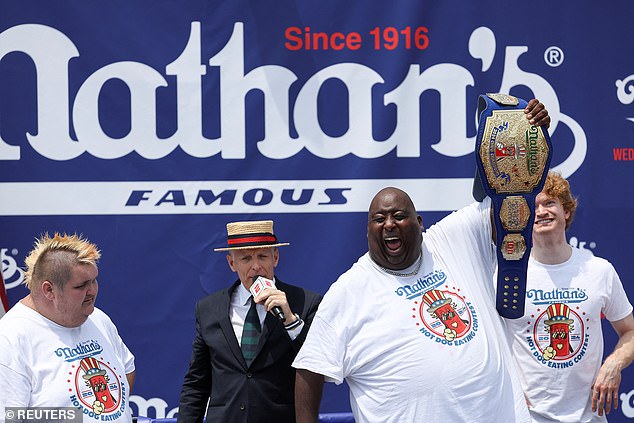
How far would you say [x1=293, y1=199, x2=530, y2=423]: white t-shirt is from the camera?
2.54 m

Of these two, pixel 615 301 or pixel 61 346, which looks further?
pixel 615 301

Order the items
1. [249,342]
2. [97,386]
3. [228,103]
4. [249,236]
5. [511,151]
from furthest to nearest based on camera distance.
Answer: [228,103] → [249,236] → [249,342] → [97,386] → [511,151]

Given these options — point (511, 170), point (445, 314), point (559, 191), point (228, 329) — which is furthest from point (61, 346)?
point (559, 191)

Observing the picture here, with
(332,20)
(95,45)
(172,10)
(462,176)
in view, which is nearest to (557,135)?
(462,176)

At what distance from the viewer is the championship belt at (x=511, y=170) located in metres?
2.55

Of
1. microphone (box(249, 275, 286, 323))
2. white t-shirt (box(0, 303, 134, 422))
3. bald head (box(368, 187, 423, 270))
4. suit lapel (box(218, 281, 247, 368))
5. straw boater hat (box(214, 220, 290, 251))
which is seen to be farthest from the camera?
straw boater hat (box(214, 220, 290, 251))

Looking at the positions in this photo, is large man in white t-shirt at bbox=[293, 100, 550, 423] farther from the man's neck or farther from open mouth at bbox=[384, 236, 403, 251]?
the man's neck

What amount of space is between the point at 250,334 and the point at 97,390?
630 mm

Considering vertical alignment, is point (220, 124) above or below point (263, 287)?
above

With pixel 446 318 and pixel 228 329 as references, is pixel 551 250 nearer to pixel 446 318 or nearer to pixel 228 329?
pixel 446 318

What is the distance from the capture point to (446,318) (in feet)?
8.61

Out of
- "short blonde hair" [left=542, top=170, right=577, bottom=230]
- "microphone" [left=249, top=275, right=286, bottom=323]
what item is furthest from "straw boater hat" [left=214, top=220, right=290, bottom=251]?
"short blonde hair" [left=542, top=170, right=577, bottom=230]

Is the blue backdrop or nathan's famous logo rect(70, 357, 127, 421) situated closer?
nathan's famous logo rect(70, 357, 127, 421)

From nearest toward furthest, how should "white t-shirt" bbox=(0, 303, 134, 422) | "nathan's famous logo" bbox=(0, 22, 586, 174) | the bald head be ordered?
"white t-shirt" bbox=(0, 303, 134, 422)
the bald head
"nathan's famous logo" bbox=(0, 22, 586, 174)
